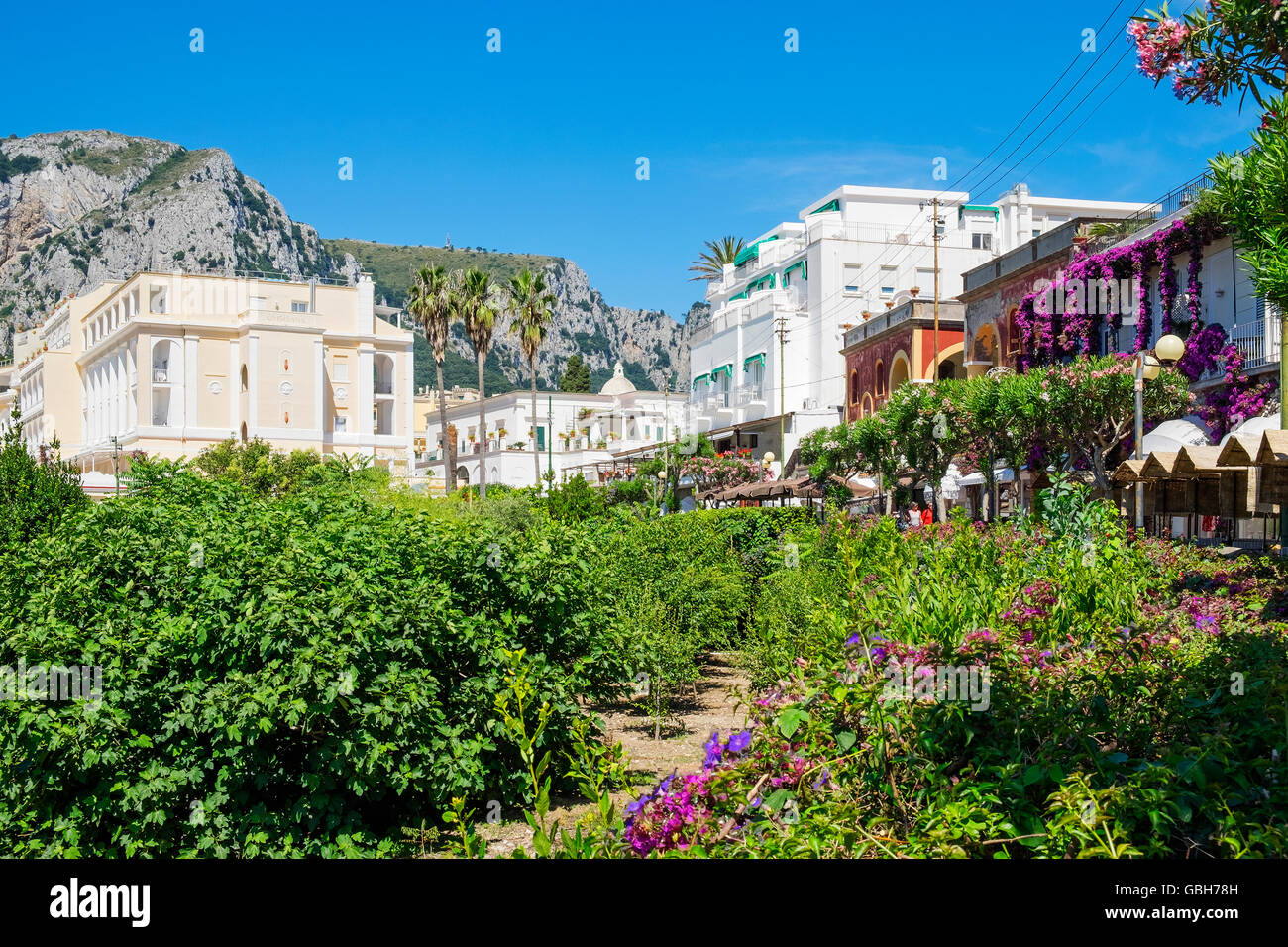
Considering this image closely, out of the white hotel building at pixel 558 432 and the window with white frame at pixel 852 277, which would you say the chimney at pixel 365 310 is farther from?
the window with white frame at pixel 852 277

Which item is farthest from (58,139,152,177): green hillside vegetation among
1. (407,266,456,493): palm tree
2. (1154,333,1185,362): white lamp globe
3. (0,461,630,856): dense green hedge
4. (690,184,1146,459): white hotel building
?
(0,461,630,856): dense green hedge

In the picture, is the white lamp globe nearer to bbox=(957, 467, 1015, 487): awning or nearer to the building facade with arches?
bbox=(957, 467, 1015, 487): awning

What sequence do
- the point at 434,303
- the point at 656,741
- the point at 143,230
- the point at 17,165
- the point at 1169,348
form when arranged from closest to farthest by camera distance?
the point at 656,741 → the point at 1169,348 → the point at 434,303 → the point at 143,230 → the point at 17,165

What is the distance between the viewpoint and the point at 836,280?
55062 mm

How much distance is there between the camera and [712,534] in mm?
16969

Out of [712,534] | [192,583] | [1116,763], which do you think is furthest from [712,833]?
[712,534]

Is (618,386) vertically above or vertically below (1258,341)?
above

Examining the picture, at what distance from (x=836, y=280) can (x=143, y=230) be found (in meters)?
128

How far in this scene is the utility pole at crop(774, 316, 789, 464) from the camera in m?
52.4

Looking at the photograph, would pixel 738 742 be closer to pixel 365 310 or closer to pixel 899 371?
pixel 899 371

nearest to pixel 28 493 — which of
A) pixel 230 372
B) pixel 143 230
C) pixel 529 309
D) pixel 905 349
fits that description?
pixel 905 349

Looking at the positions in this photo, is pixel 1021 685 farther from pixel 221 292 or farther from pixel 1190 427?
pixel 221 292
